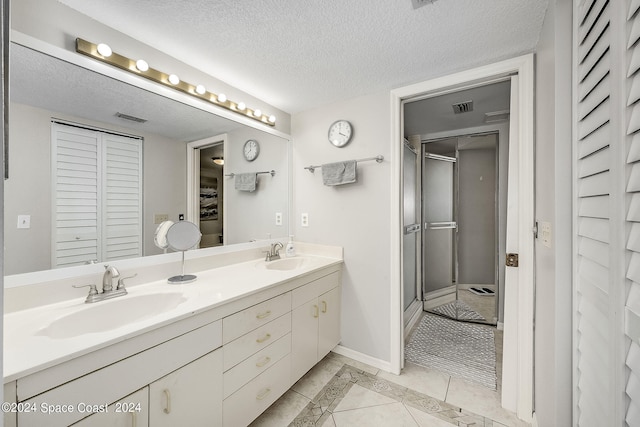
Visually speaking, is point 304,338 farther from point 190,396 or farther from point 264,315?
point 190,396

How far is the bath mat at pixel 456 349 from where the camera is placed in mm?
1957

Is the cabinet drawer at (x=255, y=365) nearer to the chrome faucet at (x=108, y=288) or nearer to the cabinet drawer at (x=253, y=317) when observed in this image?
the cabinet drawer at (x=253, y=317)

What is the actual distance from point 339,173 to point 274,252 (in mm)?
861

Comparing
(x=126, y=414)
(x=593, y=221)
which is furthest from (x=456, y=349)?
(x=126, y=414)

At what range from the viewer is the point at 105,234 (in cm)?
133

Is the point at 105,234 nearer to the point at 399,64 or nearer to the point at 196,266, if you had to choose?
the point at 196,266

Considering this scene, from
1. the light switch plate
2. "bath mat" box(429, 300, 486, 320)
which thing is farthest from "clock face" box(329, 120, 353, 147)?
"bath mat" box(429, 300, 486, 320)

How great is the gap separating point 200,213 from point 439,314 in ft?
9.40

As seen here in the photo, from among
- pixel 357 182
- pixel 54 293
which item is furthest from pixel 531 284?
pixel 54 293

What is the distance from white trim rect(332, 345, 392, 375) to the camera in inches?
78.2

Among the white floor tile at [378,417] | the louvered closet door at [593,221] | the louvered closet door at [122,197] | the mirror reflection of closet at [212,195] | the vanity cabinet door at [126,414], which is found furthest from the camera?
the mirror reflection of closet at [212,195]

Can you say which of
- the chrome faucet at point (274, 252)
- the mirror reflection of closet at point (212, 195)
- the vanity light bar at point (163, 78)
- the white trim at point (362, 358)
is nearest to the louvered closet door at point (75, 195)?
the vanity light bar at point (163, 78)

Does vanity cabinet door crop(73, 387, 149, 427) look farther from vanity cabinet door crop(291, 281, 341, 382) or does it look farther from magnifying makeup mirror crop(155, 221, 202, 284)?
vanity cabinet door crop(291, 281, 341, 382)

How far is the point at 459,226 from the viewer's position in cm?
362
